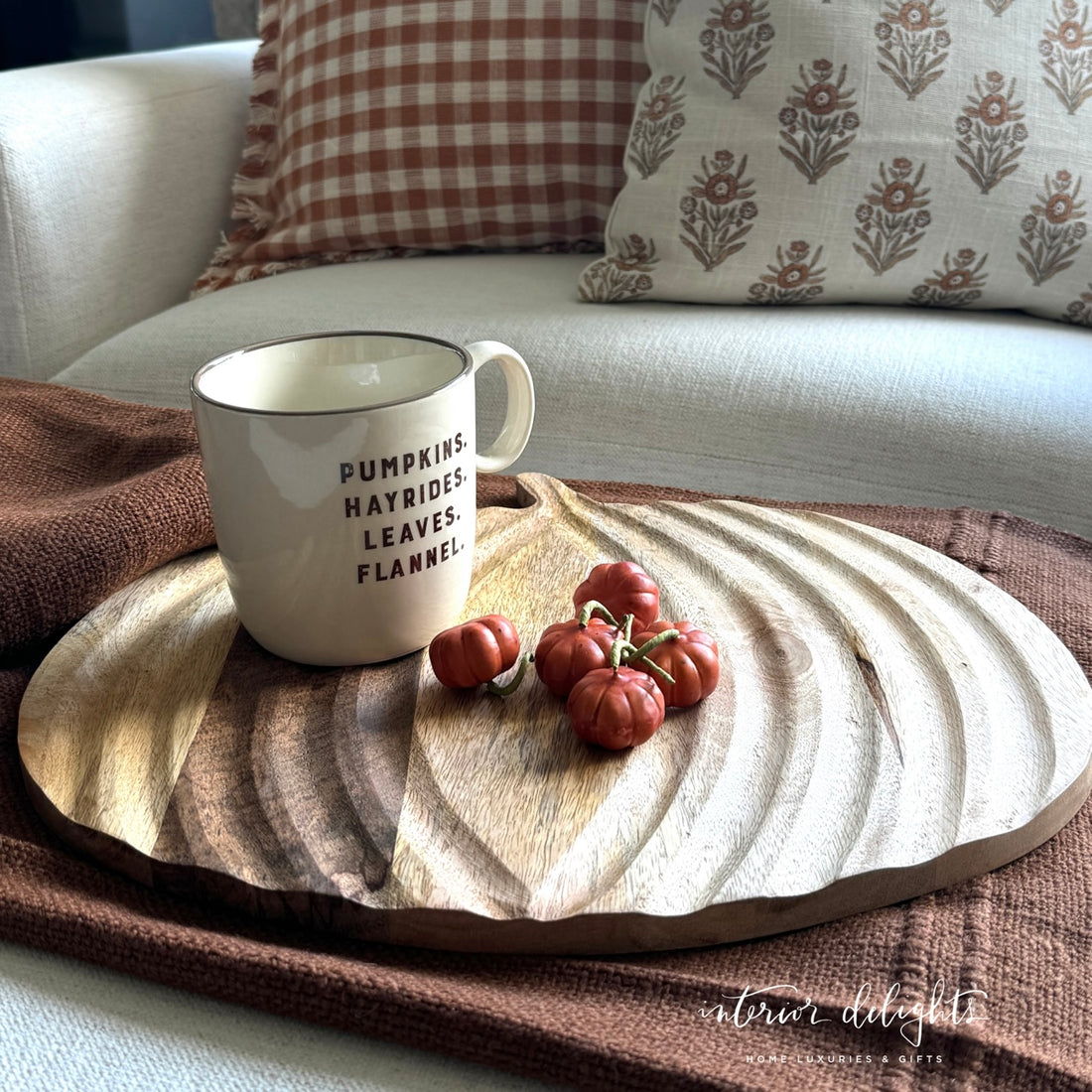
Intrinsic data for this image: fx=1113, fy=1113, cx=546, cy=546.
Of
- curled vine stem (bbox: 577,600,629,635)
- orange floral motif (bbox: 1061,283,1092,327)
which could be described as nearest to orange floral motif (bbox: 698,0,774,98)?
orange floral motif (bbox: 1061,283,1092,327)

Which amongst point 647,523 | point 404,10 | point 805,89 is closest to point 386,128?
point 404,10

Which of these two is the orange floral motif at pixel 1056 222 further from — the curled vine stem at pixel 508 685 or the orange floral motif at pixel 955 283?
the curled vine stem at pixel 508 685

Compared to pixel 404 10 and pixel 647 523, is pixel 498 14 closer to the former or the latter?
pixel 404 10

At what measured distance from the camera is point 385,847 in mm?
429

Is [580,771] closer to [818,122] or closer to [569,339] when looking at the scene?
[569,339]

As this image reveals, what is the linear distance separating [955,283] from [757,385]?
281mm

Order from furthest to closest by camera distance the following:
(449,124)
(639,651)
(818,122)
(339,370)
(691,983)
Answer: (449,124)
(818,122)
(339,370)
(639,651)
(691,983)

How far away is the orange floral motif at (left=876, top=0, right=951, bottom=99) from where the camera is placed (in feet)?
3.61

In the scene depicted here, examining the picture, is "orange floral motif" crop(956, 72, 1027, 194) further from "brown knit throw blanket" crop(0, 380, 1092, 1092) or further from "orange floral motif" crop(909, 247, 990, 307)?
"brown knit throw blanket" crop(0, 380, 1092, 1092)

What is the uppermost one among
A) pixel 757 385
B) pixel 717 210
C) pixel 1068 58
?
pixel 1068 58

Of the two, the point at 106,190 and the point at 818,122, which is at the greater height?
the point at 818,122

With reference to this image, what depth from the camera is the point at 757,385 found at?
102 centimetres

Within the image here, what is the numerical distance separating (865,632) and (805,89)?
2.48ft

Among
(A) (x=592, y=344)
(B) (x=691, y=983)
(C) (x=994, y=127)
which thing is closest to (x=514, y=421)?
(B) (x=691, y=983)
